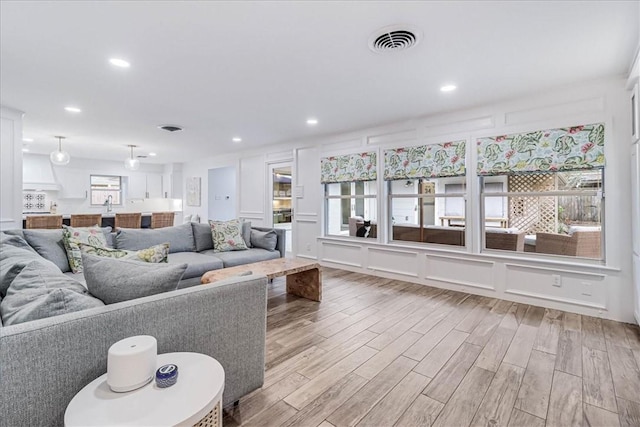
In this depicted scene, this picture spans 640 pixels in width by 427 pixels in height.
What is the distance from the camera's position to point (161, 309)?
1301mm

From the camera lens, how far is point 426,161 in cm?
416

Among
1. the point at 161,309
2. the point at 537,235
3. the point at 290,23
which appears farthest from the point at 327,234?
the point at 161,309

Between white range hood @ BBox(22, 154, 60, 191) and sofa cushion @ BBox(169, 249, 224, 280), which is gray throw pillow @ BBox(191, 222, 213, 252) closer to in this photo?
sofa cushion @ BBox(169, 249, 224, 280)

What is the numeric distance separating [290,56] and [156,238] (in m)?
2.71

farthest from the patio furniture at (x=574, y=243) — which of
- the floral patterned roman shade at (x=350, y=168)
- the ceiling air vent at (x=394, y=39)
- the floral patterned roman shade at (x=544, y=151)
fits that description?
the ceiling air vent at (x=394, y=39)

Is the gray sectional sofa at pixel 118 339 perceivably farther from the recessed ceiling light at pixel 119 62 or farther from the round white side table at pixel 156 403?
the recessed ceiling light at pixel 119 62

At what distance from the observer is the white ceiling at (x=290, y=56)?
1944mm

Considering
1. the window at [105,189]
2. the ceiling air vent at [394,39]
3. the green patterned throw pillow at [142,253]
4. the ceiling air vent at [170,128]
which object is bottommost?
the green patterned throw pillow at [142,253]

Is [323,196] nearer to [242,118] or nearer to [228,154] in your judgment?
[242,118]

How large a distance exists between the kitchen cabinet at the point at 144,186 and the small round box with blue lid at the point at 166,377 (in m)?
9.04

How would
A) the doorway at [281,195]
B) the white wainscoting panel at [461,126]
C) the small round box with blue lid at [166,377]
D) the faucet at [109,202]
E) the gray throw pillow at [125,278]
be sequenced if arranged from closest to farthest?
the small round box with blue lid at [166,377] → the gray throw pillow at [125,278] → the white wainscoting panel at [461,126] → the doorway at [281,195] → the faucet at [109,202]

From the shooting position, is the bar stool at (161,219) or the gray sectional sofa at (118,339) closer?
the gray sectional sofa at (118,339)

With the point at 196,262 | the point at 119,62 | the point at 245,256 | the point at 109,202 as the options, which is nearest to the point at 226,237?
the point at 245,256

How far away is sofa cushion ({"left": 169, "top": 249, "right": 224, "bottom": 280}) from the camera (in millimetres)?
3354
